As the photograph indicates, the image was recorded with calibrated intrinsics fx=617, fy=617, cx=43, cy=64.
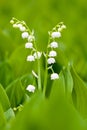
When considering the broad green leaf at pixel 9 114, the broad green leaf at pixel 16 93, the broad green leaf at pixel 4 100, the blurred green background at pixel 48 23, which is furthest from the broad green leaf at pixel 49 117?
the blurred green background at pixel 48 23

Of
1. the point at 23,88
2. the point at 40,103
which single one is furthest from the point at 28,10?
the point at 40,103

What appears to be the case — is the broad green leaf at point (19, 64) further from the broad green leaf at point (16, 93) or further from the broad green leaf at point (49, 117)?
the broad green leaf at point (49, 117)

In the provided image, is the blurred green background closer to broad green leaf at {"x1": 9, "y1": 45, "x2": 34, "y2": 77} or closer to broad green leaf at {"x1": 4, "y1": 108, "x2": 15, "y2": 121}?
broad green leaf at {"x1": 9, "y1": 45, "x2": 34, "y2": 77}

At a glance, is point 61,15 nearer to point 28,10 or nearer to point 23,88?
point 28,10

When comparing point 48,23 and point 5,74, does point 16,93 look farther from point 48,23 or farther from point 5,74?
point 48,23

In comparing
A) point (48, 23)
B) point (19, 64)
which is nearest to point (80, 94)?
point (19, 64)
